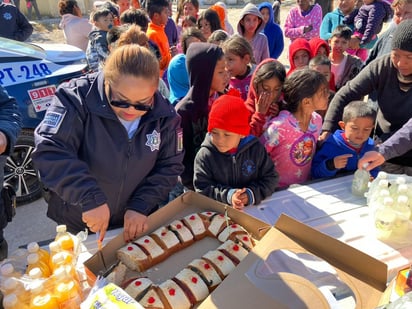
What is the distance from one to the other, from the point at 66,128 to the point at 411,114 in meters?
2.17

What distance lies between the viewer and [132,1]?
7.04 meters

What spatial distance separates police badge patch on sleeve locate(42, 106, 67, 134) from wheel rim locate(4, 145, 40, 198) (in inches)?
81.5

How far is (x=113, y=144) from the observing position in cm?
154

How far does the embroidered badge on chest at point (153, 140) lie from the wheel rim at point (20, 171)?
2.15m

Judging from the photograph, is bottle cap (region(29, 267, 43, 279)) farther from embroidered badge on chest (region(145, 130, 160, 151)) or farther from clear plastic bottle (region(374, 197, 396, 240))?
clear plastic bottle (region(374, 197, 396, 240))

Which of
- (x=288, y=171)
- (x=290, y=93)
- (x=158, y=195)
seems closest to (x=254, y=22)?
(x=290, y=93)

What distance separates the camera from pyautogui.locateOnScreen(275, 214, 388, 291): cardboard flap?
121 cm

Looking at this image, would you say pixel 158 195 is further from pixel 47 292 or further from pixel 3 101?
pixel 3 101

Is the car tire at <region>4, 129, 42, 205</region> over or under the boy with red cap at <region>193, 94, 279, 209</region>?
under

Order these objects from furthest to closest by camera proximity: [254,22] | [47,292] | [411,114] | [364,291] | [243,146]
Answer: [254,22] < [411,114] < [243,146] < [364,291] < [47,292]

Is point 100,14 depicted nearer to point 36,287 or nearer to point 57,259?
point 57,259

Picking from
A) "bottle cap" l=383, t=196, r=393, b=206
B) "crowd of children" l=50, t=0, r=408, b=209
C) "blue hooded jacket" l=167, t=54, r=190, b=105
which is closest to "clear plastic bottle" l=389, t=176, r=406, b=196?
"bottle cap" l=383, t=196, r=393, b=206

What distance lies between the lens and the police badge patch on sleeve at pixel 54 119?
1.42 metres

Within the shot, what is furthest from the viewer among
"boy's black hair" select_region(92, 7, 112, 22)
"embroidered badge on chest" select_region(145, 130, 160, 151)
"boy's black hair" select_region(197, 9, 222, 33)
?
"boy's black hair" select_region(197, 9, 222, 33)
